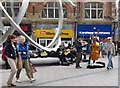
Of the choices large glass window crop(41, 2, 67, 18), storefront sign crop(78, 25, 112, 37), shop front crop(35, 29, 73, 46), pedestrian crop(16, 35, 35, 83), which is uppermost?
large glass window crop(41, 2, 67, 18)

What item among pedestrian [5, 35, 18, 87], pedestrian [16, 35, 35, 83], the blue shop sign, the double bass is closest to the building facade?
the blue shop sign

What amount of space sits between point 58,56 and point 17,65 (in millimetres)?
7928

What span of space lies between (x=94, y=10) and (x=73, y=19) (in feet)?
10.3

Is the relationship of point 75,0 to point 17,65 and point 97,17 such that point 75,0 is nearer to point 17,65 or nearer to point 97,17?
point 97,17

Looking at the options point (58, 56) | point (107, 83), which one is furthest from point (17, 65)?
point (58, 56)

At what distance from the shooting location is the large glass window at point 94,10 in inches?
1693

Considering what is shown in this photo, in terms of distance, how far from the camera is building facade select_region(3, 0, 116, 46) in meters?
42.1

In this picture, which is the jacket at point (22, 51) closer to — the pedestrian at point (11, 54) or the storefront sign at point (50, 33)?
the pedestrian at point (11, 54)

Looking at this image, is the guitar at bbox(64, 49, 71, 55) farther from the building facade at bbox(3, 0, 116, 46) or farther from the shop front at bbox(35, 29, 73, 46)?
the shop front at bbox(35, 29, 73, 46)

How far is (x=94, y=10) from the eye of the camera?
43375mm

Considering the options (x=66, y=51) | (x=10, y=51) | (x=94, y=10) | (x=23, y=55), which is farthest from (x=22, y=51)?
(x=94, y=10)

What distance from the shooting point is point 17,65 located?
11.1 m

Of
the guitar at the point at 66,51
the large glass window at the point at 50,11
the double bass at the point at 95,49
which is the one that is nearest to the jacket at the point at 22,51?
the double bass at the point at 95,49

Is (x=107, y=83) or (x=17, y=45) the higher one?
(x=17, y=45)
